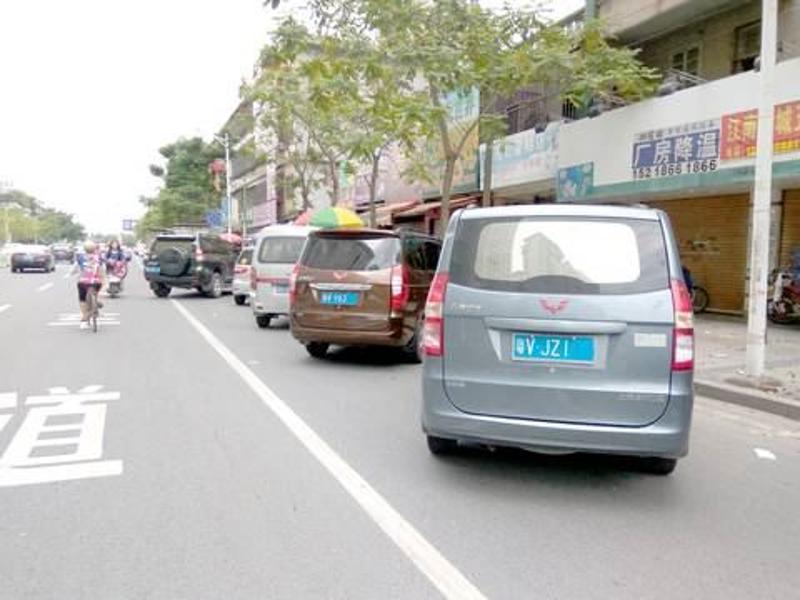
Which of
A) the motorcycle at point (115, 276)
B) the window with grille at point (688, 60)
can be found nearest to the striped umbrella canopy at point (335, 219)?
the motorcycle at point (115, 276)

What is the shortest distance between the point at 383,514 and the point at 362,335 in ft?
15.6

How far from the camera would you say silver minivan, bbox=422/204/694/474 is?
4.25 m

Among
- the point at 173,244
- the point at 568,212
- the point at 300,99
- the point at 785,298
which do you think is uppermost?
the point at 300,99

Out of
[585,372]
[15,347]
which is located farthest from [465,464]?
[15,347]

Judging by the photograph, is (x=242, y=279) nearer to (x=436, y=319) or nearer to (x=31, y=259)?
(x=436, y=319)

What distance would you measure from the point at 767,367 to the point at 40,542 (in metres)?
8.04

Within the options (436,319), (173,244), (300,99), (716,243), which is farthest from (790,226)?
(173,244)

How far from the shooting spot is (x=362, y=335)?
882 centimetres

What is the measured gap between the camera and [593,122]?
14.8m

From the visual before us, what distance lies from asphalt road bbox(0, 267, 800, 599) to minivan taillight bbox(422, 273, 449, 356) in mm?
873

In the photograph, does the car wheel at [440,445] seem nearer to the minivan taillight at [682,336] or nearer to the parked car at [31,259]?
the minivan taillight at [682,336]

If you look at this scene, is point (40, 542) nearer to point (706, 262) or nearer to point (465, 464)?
point (465, 464)

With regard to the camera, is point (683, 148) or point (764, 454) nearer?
point (764, 454)

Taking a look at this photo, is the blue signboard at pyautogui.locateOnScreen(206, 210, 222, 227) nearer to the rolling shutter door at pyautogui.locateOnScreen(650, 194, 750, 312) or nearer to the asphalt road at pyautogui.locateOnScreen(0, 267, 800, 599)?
the rolling shutter door at pyautogui.locateOnScreen(650, 194, 750, 312)
